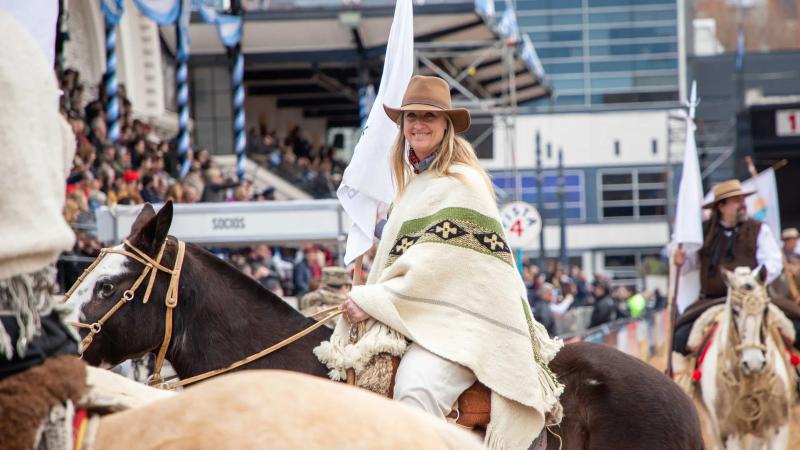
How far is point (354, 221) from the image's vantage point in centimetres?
627

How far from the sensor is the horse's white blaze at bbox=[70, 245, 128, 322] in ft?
17.3

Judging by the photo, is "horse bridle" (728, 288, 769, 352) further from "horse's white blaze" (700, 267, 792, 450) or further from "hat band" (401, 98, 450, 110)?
"hat band" (401, 98, 450, 110)

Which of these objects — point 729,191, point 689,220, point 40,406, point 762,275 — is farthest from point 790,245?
point 40,406

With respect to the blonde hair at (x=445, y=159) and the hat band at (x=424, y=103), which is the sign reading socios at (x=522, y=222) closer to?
the blonde hair at (x=445, y=159)

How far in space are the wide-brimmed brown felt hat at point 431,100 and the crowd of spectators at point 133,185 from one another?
196 inches

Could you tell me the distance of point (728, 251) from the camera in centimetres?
1108

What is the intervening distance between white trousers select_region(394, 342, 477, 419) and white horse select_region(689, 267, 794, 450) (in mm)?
5824

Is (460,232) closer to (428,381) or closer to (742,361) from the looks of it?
(428,381)

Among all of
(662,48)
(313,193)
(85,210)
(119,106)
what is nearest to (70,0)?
(119,106)

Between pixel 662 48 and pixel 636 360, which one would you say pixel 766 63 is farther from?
pixel 636 360

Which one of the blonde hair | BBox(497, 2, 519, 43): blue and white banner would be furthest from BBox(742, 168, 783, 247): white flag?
BBox(497, 2, 519, 43): blue and white banner

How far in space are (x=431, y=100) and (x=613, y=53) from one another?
67.2 metres

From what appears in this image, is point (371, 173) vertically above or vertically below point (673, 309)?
above

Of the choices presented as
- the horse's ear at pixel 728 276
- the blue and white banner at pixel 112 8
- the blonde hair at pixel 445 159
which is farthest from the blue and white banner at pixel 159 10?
the blonde hair at pixel 445 159
